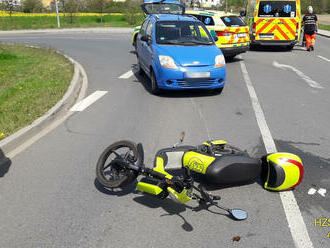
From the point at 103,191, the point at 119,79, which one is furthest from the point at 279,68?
the point at 103,191

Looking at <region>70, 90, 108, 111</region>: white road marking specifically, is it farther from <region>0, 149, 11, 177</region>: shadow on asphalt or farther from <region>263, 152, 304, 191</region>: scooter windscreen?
<region>263, 152, 304, 191</region>: scooter windscreen

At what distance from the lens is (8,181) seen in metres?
4.38

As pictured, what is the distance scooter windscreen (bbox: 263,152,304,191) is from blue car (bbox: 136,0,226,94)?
4.22 metres

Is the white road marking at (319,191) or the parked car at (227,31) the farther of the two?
the parked car at (227,31)

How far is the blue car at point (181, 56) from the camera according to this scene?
7.96m

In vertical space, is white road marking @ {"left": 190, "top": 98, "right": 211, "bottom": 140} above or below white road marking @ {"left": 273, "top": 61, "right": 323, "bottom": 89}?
below

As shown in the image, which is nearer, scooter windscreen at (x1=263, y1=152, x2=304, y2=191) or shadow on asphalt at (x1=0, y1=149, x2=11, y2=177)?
scooter windscreen at (x1=263, y1=152, x2=304, y2=191)

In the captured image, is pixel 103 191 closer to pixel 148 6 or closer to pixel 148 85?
pixel 148 85

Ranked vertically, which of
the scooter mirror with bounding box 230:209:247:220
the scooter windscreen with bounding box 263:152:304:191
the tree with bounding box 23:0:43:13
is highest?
the tree with bounding box 23:0:43:13

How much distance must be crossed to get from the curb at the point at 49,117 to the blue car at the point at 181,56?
6.07 feet

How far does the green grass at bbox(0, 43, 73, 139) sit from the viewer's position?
651 cm

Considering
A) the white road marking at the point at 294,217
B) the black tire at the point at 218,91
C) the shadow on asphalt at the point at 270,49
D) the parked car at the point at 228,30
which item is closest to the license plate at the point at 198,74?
the black tire at the point at 218,91

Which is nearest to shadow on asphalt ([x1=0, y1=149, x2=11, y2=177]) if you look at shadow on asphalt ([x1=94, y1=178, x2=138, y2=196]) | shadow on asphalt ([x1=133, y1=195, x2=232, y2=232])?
shadow on asphalt ([x1=94, y1=178, x2=138, y2=196])

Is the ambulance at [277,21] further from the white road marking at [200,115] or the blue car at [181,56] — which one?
the white road marking at [200,115]
